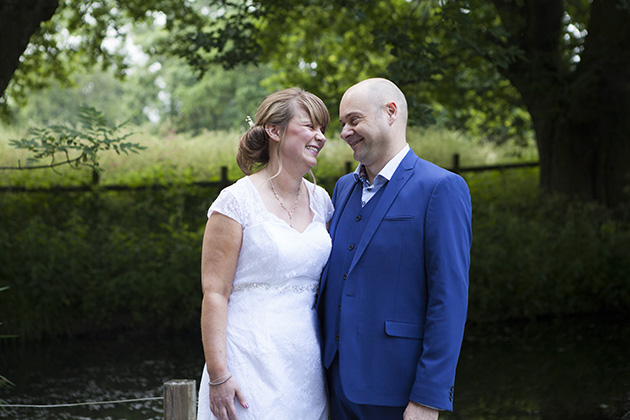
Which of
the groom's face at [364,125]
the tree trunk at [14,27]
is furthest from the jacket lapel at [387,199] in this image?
the tree trunk at [14,27]

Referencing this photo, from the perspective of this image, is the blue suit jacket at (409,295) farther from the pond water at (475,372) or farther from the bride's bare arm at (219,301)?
the pond water at (475,372)

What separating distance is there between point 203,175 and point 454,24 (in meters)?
6.45

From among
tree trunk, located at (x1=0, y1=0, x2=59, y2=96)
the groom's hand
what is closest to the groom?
the groom's hand

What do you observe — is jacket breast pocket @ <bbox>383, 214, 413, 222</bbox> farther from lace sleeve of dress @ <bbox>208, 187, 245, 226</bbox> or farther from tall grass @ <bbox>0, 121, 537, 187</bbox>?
tall grass @ <bbox>0, 121, 537, 187</bbox>

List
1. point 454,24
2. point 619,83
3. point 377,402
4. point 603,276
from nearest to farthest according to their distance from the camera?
1. point 377,402
2. point 454,24
3. point 603,276
4. point 619,83

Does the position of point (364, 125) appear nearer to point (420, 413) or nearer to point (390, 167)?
point (390, 167)

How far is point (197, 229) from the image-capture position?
1073cm

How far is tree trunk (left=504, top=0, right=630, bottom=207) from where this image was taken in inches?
419

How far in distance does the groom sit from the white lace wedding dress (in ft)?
0.38

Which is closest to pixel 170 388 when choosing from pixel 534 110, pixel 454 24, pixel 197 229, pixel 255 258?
pixel 255 258

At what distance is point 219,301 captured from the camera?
9.62 ft

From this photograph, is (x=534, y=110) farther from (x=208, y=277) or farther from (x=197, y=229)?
(x=208, y=277)

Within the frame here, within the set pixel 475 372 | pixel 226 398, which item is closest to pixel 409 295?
pixel 226 398

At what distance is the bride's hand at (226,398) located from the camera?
293 cm
